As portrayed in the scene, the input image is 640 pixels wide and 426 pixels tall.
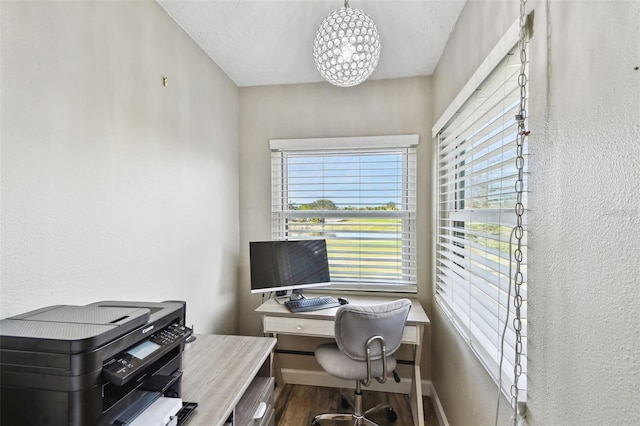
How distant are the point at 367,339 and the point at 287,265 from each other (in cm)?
Result: 81

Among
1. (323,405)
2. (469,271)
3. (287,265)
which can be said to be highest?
(469,271)

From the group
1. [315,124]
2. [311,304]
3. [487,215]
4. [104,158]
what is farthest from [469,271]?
[104,158]

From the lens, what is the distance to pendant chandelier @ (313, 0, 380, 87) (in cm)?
135

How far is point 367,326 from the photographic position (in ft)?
5.25

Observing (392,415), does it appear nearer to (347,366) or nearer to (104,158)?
(347,366)

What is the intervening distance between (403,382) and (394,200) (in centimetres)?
147

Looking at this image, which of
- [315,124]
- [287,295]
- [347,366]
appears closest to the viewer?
[347,366]

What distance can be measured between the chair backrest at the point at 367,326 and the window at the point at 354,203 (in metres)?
0.67

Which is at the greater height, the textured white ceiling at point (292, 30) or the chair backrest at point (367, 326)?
the textured white ceiling at point (292, 30)

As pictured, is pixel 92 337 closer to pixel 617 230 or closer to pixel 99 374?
pixel 99 374

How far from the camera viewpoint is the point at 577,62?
2.19ft

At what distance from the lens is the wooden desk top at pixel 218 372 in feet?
Result: 3.23

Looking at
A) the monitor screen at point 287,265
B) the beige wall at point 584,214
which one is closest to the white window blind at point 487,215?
the beige wall at point 584,214

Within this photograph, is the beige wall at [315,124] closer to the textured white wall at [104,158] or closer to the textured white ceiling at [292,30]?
the textured white ceiling at [292,30]
